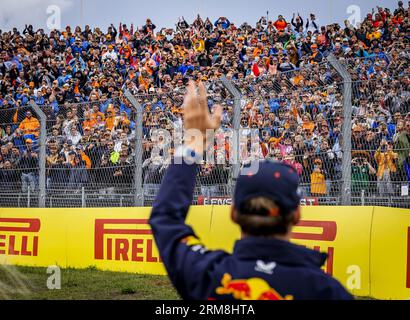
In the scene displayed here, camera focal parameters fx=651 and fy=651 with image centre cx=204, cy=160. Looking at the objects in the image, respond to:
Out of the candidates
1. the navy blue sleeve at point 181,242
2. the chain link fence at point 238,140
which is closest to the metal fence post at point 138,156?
the chain link fence at point 238,140

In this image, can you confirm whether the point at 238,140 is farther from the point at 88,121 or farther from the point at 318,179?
the point at 88,121

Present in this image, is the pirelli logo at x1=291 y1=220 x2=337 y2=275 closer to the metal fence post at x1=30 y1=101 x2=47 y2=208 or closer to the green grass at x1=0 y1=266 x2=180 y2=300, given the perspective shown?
the green grass at x1=0 y1=266 x2=180 y2=300

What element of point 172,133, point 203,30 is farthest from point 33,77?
point 172,133

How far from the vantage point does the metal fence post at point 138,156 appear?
10.8 m

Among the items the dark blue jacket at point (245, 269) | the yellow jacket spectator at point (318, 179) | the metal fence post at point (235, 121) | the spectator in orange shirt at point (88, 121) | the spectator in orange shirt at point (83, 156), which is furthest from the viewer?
the spectator in orange shirt at point (83, 156)

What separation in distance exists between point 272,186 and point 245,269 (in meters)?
0.29

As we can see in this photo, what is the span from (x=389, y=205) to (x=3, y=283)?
217 inches

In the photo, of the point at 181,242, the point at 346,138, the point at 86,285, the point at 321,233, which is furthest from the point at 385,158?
the point at 181,242

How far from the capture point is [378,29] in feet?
59.8

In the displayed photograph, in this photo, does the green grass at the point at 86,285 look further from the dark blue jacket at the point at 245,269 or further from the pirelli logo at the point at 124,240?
the dark blue jacket at the point at 245,269

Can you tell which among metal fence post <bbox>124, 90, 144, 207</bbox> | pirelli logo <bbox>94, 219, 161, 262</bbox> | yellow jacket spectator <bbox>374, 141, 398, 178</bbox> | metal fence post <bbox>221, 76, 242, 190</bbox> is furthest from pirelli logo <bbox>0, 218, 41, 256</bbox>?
yellow jacket spectator <bbox>374, 141, 398, 178</bbox>

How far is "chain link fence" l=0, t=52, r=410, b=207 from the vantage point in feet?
27.5

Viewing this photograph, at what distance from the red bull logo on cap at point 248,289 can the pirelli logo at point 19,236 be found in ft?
32.9

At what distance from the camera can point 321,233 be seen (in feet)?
28.0
